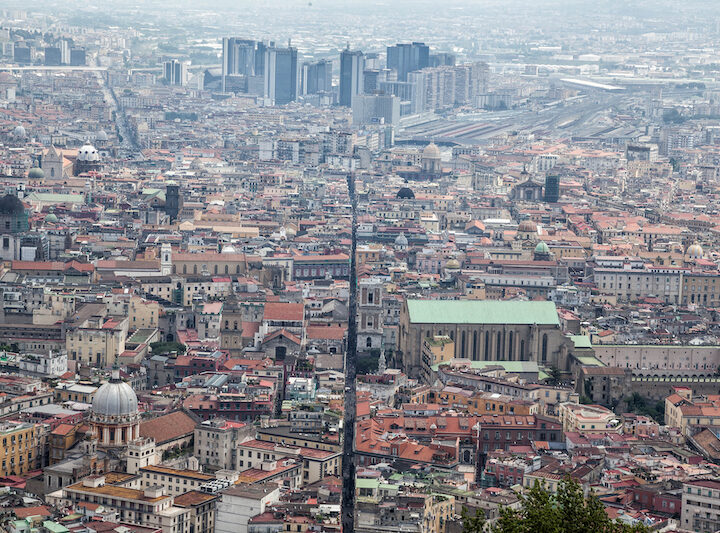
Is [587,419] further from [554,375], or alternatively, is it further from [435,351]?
[435,351]

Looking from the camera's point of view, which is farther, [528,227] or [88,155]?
[88,155]

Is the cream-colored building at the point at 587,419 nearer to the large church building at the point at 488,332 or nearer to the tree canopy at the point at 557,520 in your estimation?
the large church building at the point at 488,332

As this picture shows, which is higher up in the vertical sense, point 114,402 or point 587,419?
point 114,402

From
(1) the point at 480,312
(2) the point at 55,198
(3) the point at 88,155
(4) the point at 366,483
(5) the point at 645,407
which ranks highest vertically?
(3) the point at 88,155

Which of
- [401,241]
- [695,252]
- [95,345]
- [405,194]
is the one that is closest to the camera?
[95,345]

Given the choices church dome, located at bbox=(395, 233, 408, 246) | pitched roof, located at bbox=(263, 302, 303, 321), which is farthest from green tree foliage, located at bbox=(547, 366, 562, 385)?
church dome, located at bbox=(395, 233, 408, 246)

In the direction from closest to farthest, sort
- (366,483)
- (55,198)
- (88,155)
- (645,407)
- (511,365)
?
(366,483)
(645,407)
(511,365)
(55,198)
(88,155)

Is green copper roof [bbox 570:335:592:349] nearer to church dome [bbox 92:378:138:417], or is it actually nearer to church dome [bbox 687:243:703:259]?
church dome [bbox 92:378:138:417]

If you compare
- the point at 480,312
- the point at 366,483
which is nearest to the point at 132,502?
the point at 366,483

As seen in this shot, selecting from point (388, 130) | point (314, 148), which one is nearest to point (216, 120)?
point (388, 130)
